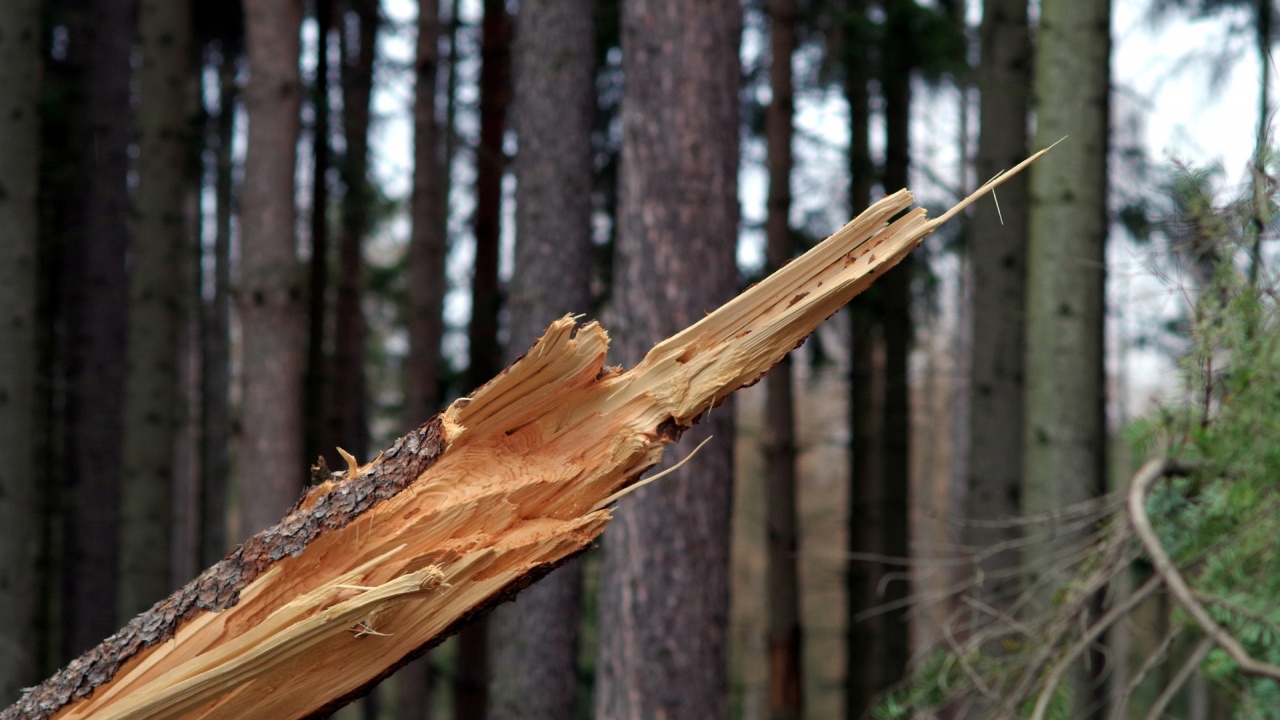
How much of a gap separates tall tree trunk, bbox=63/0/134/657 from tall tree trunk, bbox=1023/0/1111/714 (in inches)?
290

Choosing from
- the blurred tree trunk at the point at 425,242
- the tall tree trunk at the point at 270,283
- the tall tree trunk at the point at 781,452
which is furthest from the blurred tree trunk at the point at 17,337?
the tall tree trunk at the point at 781,452

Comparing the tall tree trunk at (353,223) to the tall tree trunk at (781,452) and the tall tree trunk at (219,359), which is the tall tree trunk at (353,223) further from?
the tall tree trunk at (781,452)

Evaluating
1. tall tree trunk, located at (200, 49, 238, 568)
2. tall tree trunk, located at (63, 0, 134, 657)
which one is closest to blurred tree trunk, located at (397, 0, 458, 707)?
tall tree trunk, located at (63, 0, 134, 657)

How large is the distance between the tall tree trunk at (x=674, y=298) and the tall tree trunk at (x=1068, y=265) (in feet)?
4.57

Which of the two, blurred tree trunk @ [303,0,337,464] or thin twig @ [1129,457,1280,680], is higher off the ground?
blurred tree trunk @ [303,0,337,464]

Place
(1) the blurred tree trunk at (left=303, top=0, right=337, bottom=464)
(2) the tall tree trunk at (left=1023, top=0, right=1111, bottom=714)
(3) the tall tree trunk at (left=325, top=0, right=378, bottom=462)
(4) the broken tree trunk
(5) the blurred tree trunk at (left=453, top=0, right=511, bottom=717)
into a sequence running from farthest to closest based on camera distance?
(3) the tall tree trunk at (left=325, top=0, right=378, bottom=462)
(5) the blurred tree trunk at (left=453, top=0, right=511, bottom=717)
(1) the blurred tree trunk at (left=303, top=0, right=337, bottom=464)
(2) the tall tree trunk at (left=1023, top=0, right=1111, bottom=714)
(4) the broken tree trunk

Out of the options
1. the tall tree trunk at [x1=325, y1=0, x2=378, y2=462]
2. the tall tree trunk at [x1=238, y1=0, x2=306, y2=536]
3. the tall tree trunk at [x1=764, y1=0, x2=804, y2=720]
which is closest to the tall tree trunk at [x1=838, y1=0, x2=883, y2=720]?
the tall tree trunk at [x1=764, y1=0, x2=804, y2=720]

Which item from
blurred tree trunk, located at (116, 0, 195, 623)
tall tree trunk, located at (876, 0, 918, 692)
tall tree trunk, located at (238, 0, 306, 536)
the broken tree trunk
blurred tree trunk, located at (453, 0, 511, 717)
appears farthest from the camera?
tall tree trunk, located at (876, 0, 918, 692)

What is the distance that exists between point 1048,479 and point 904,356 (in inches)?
239

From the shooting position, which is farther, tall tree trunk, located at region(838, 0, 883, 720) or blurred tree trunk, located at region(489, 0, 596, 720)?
tall tree trunk, located at region(838, 0, 883, 720)

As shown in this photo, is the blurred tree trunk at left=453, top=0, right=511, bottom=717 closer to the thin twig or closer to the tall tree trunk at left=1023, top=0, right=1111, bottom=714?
the tall tree trunk at left=1023, top=0, right=1111, bottom=714

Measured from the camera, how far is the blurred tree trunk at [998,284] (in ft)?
19.6

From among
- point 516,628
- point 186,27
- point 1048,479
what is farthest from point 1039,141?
point 186,27

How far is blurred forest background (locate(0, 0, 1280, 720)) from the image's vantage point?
3.26m
